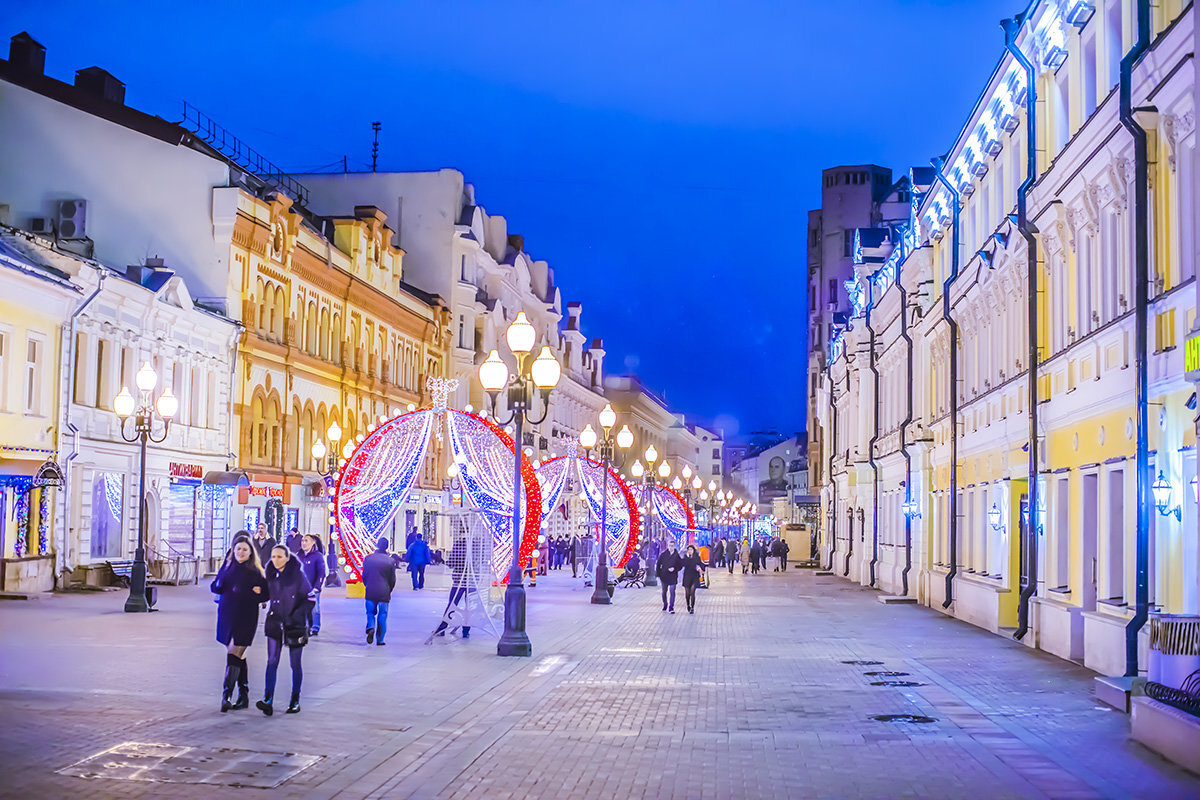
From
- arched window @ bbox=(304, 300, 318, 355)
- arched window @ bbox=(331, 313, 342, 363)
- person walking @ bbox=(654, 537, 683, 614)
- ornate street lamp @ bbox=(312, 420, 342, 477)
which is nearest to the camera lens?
person walking @ bbox=(654, 537, 683, 614)

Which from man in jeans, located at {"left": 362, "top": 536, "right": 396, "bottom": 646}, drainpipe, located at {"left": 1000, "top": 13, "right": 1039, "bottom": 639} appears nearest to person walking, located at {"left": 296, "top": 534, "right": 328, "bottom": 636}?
man in jeans, located at {"left": 362, "top": 536, "right": 396, "bottom": 646}

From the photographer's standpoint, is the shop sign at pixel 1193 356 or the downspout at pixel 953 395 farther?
the downspout at pixel 953 395

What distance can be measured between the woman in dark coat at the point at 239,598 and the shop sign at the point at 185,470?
991 inches

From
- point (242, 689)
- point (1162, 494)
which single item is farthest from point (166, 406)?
point (1162, 494)

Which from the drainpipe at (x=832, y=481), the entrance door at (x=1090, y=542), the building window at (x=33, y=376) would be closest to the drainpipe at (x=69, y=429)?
the building window at (x=33, y=376)

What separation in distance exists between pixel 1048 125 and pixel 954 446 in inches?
358

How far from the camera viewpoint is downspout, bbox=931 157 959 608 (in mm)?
29094

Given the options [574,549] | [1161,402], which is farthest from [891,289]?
[1161,402]

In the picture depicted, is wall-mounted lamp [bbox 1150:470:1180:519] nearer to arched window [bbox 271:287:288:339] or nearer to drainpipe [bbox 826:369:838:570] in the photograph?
arched window [bbox 271:287:288:339]

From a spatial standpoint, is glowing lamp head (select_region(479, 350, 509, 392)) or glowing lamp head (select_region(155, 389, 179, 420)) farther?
glowing lamp head (select_region(155, 389, 179, 420))

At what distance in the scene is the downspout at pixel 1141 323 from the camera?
15742 mm

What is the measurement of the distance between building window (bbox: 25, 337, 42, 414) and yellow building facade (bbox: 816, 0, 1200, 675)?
63.0 ft

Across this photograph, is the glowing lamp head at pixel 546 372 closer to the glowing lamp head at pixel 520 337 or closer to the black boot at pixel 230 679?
the glowing lamp head at pixel 520 337

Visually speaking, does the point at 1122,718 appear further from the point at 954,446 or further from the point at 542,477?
the point at 542,477
